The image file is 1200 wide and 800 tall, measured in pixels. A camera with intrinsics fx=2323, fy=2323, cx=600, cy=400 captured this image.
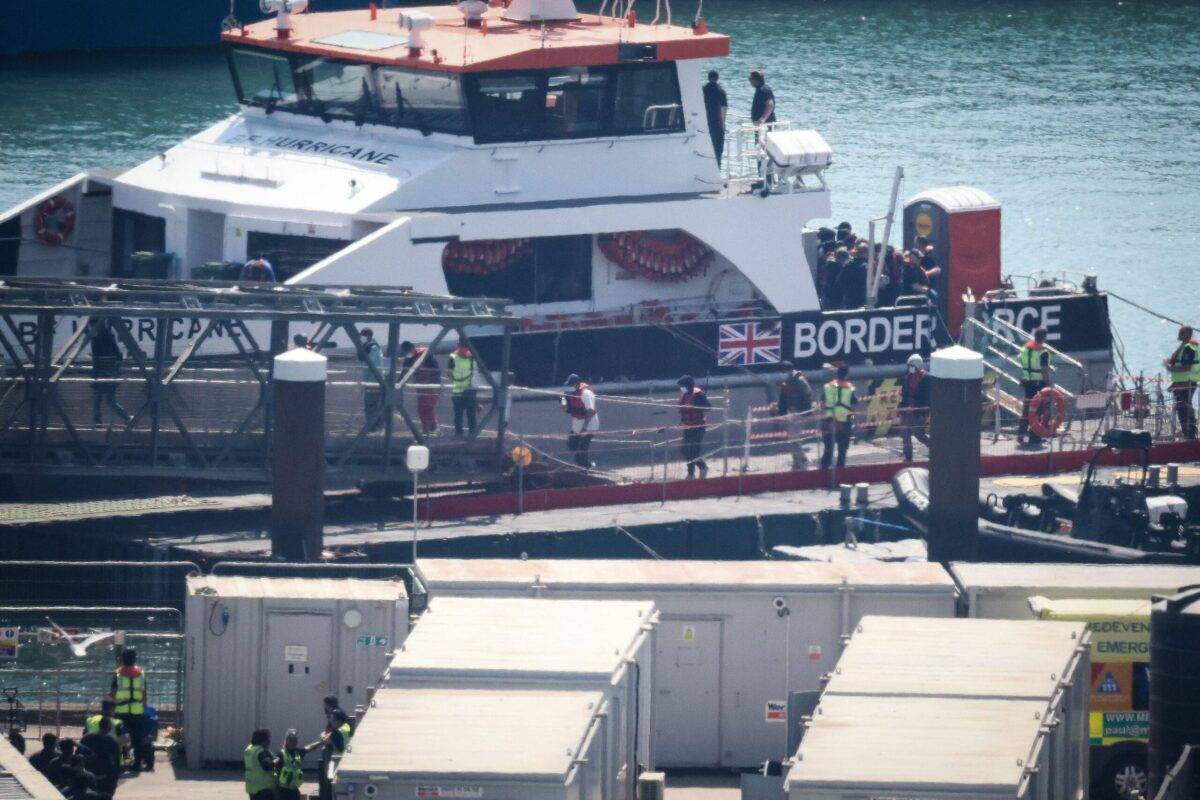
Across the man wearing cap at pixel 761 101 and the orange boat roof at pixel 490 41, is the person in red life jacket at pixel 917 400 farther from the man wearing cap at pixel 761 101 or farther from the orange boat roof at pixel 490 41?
the orange boat roof at pixel 490 41

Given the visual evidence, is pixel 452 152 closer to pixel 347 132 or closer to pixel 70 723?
pixel 347 132

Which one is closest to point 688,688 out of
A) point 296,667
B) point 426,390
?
point 296,667

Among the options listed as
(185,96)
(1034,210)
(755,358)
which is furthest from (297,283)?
(185,96)

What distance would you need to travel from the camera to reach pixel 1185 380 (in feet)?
80.4

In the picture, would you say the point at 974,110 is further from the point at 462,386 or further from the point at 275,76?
the point at 462,386

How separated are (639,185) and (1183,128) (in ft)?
89.7

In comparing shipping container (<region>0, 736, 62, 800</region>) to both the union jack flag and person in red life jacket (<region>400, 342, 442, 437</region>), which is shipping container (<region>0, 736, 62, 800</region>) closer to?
person in red life jacket (<region>400, 342, 442, 437</region>)

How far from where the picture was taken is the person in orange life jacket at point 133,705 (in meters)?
15.5

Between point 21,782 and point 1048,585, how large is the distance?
7.12 m

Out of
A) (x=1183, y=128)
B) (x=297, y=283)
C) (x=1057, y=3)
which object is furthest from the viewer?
(x=1057, y=3)

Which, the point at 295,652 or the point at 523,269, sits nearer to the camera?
the point at 295,652

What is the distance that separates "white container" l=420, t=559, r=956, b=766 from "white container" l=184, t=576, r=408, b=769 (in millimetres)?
567

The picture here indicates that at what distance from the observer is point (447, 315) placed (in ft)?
66.9

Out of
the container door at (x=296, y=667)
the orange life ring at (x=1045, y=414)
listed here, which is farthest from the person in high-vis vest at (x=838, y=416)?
the container door at (x=296, y=667)
